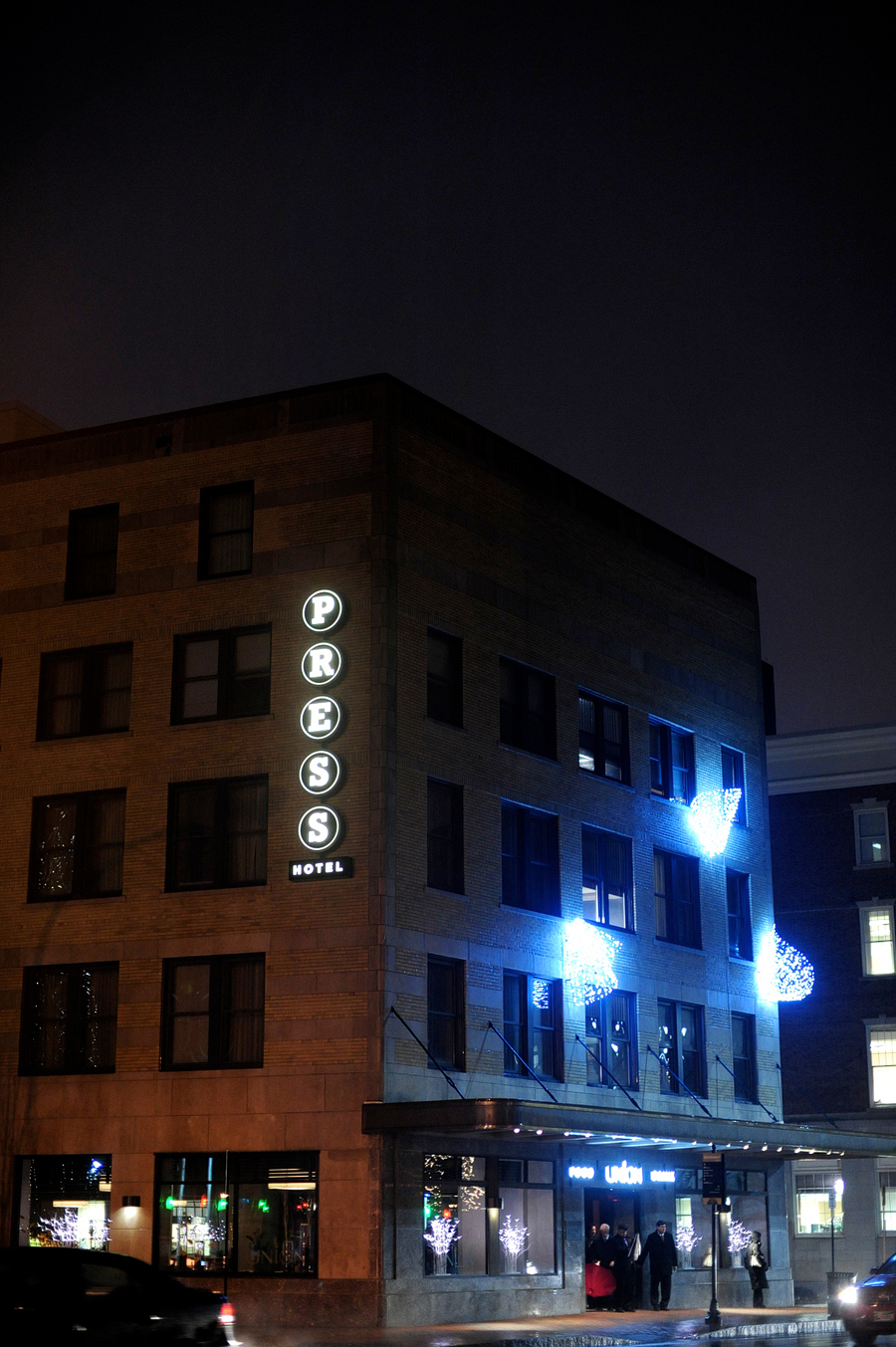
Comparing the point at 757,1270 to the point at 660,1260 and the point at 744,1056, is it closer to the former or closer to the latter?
the point at 660,1260

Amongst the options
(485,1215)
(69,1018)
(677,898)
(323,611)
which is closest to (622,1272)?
(485,1215)

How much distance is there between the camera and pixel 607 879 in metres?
45.4

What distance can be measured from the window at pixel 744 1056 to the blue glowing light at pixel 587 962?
24.2 feet

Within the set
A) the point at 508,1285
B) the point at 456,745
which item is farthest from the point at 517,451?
the point at 508,1285

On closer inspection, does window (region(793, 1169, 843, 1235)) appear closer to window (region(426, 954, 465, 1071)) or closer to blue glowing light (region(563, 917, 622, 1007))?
blue glowing light (region(563, 917, 622, 1007))

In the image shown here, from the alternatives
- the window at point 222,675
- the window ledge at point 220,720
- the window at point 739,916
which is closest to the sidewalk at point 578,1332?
the window at point 739,916

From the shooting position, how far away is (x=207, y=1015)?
3781 cm

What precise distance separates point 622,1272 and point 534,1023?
621cm

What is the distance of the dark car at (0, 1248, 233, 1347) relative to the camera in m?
20.5

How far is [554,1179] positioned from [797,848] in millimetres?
28676

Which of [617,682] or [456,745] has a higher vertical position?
[617,682]

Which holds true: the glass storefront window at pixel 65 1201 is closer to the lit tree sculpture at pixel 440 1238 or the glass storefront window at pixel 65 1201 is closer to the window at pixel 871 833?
the lit tree sculpture at pixel 440 1238

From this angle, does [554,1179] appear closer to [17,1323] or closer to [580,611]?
[580,611]

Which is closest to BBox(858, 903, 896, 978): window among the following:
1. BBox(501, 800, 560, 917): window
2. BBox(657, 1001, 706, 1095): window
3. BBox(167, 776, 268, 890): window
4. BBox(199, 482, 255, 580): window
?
BBox(657, 1001, 706, 1095): window
